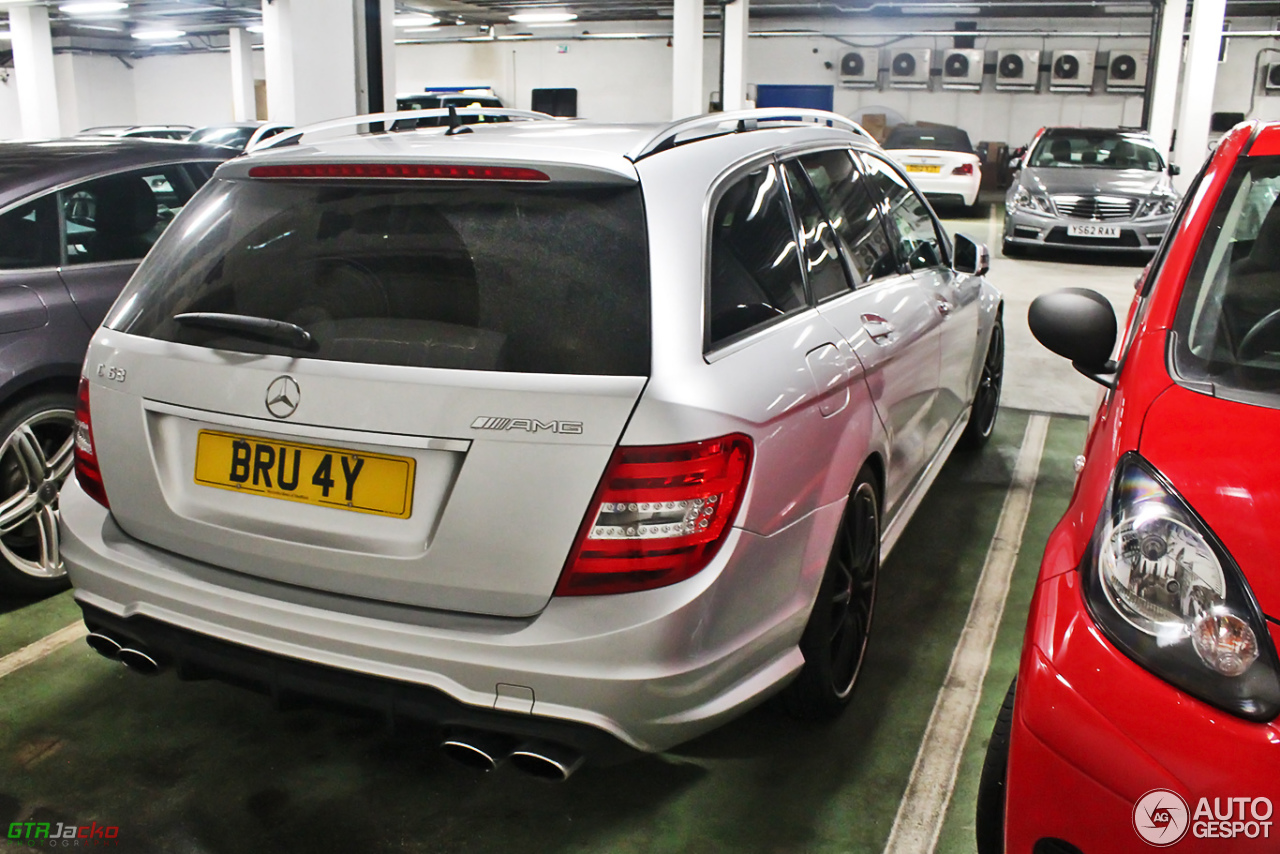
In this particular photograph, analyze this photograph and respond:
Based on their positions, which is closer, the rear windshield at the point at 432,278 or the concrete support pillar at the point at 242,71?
the rear windshield at the point at 432,278

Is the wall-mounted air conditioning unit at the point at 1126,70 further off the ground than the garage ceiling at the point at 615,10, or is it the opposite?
the garage ceiling at the point at 615,10

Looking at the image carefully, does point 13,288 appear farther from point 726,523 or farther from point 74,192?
point 726,523

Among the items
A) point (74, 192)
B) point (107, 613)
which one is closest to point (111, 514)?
point (107, 613)

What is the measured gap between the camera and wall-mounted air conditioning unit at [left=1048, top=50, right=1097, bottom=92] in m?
23.3

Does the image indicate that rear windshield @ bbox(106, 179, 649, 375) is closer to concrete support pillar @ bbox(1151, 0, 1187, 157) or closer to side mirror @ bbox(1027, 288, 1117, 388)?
side mirror @ bbox(1027, 288, 1117, 388)

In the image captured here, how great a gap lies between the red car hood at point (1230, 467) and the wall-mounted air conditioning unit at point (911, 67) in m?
24.4

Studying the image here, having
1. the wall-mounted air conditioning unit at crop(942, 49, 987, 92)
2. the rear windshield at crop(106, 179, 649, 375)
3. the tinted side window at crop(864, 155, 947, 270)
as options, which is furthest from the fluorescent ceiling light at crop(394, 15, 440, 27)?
the rear windshield at crop(106, 179, 649, 375)

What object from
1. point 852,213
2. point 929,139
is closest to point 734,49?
point 929,139

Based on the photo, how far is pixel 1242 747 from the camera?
1364 mm

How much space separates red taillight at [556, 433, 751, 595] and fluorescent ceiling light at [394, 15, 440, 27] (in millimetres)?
22627

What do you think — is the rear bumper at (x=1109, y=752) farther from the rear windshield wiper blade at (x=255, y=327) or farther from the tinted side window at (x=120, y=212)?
the tinted side window at (x=120, y=212)

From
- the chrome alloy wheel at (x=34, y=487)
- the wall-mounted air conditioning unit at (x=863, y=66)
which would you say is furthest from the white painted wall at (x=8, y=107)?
the chrome alloy wheel at (x=34, y=487)

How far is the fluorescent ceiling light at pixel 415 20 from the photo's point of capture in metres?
22.6

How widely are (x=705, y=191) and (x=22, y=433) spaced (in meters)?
2.15
